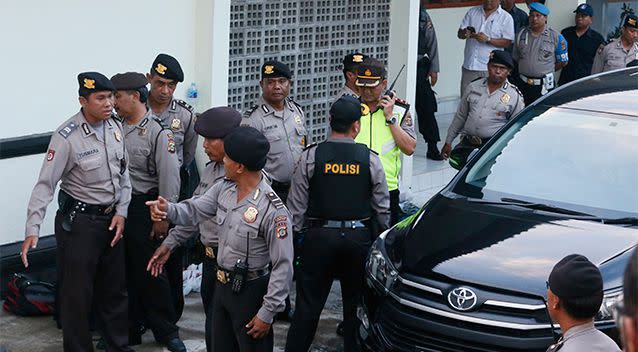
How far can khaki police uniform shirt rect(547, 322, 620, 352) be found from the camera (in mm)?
3773

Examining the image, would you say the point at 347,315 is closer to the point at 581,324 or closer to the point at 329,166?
the point at 329,166

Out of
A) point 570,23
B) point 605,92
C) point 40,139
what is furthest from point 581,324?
point 570,23

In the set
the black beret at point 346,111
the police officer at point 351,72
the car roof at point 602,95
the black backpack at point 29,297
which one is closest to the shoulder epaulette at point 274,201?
the black beret at point 346,111

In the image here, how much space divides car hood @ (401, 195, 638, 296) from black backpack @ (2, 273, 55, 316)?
2.60 metres

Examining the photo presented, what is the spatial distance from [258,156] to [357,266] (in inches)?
50.0

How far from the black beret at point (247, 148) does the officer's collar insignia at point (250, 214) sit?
0.20 m

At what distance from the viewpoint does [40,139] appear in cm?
741

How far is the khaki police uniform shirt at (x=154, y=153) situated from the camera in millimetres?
6684

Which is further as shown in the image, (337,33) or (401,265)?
(337,33)

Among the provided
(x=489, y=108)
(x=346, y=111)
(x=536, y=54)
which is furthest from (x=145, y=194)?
(x=536, y=54)

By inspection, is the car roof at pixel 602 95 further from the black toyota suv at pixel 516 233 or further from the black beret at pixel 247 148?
the black beret at pixel 247 148

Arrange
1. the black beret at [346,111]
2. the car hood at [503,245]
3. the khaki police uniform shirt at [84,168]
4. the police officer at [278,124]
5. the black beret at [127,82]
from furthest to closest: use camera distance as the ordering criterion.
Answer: the police officer at [278,124], the black beret at [127,82], the black beret at [346,111], the khaki police uniform shirt at [84,168], the car hood at [503,245]

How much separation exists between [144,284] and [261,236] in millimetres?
1656

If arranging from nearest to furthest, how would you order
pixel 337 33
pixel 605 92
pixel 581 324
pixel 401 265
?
pixel 581 324 < pixel 401 265 < pixel 605 92 < pixel 337 33
